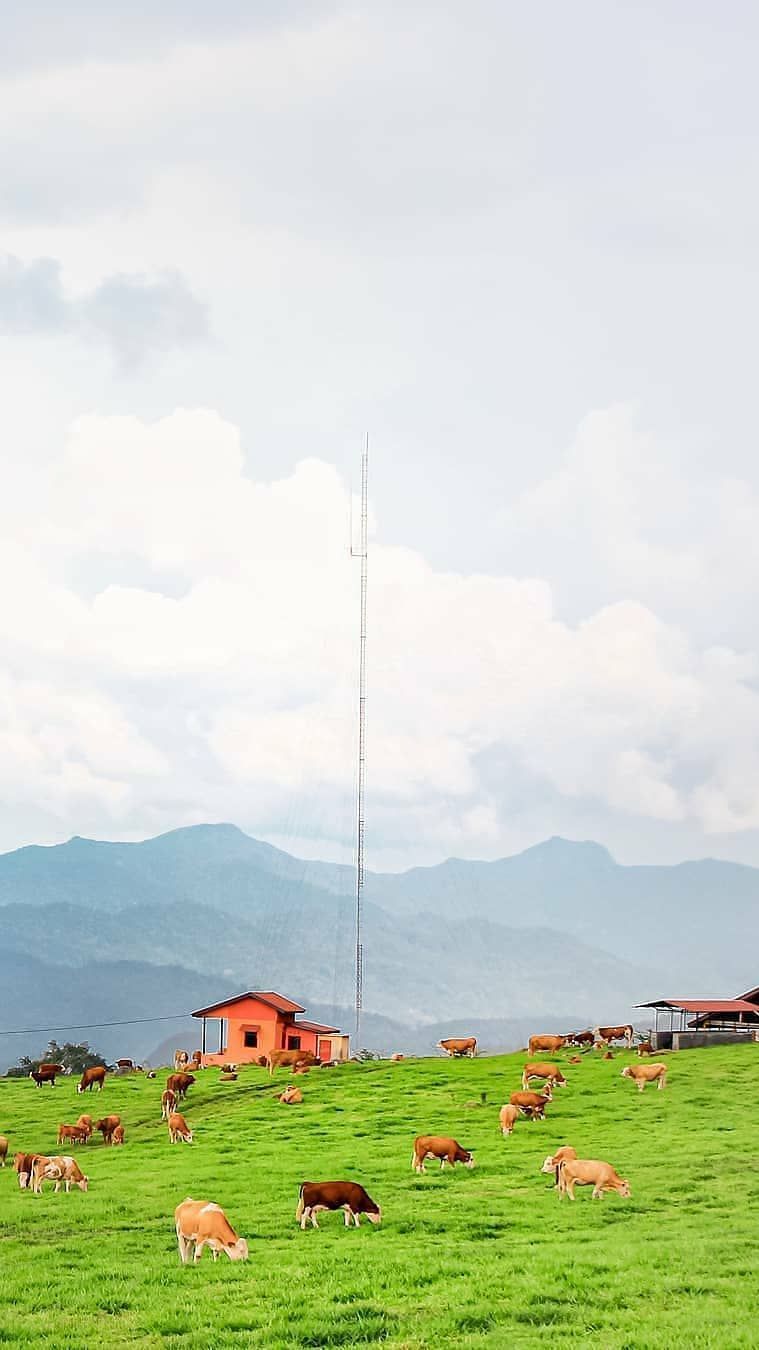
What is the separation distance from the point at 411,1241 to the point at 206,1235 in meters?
3.60

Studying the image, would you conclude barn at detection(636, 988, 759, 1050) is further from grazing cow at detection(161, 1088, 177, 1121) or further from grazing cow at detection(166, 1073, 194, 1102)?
grazing cow at detection(161, 1088, 177, 1121)

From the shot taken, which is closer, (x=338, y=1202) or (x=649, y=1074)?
(x=338, y=1202)

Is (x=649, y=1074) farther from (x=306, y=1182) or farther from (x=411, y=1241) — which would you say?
(x=411, y=1241)

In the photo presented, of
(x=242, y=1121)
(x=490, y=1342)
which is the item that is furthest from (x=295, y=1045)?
(x=490, y=1342)

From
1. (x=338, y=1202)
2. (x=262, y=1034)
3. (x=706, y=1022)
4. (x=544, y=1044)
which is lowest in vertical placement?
(x=338, y=1202)

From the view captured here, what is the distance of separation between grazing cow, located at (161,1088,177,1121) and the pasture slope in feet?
7.13

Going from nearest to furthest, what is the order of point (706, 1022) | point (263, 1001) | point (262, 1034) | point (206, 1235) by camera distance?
point (206, 1235), point (262, 1034), point (263, 1001), point (706, 1022)

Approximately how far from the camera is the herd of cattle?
21.0 meters

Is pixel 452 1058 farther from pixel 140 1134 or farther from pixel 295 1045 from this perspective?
pixel 140 1134

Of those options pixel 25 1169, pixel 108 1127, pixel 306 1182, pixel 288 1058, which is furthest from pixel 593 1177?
pixel 288 1058

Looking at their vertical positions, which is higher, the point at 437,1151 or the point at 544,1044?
the point at 544,1044

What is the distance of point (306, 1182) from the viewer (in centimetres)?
2517

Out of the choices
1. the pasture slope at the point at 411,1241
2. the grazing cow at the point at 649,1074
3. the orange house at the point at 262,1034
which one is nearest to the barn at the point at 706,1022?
the grazing cow at the point at 649,1074

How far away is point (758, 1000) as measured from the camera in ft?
222
